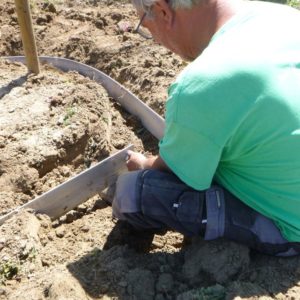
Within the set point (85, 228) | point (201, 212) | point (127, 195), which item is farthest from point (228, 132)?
point (85, 228)

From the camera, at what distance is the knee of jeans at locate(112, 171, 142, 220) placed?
8.69 feet

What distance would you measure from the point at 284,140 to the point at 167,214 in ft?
2.42

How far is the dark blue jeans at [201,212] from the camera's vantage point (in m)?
2.47

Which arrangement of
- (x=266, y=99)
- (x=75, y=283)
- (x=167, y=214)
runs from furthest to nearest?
(x=167, y=214), (x=75, y=283), (x=266, y=99)

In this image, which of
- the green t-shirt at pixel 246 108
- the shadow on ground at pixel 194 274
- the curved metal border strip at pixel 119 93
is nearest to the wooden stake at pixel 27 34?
the curved metal border strip at pixel 119 93

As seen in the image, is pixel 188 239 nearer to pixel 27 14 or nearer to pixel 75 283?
pixel 75 283

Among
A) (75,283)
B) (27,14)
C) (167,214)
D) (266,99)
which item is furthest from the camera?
(27,14)

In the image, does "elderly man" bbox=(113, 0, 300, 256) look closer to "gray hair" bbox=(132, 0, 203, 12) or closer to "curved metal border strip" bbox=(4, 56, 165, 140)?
"gray hair" bbox=(132, 0, 203, 12)

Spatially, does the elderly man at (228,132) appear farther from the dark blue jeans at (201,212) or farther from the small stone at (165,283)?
the small stone at (165,283)

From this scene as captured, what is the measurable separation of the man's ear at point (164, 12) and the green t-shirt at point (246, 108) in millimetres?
246

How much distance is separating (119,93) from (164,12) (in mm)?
2075

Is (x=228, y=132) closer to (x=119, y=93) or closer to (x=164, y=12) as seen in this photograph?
(x=164, y=12)

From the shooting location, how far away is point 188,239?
116 inches

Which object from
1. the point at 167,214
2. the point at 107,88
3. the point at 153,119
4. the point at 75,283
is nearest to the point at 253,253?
the point at 167,214
